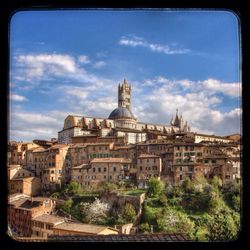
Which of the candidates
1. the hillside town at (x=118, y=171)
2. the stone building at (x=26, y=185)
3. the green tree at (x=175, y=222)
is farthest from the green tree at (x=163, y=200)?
the stone building at (x=26, y=185)

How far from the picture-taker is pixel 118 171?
266cm

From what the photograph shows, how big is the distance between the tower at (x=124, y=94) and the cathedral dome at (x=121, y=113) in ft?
0.15

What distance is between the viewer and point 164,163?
9.32ft

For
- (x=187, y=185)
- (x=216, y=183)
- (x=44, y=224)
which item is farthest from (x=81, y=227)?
(x=216, y=183)

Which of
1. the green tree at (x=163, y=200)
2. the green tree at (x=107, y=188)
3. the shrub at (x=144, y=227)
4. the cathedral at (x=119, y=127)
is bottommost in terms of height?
the shrub at (x=144, y=227)

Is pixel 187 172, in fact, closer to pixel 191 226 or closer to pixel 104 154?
pixel 191 226

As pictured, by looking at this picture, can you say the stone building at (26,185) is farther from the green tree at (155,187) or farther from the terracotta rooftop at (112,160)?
the green tree at (155,187)

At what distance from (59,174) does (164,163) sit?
33.7 inches

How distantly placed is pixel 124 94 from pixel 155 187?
32.0 inches

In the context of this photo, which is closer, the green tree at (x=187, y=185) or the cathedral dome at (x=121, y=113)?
the cathedral dome at (x=121, y=113)

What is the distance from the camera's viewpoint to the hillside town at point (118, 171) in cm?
243

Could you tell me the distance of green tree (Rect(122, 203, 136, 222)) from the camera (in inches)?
99.7

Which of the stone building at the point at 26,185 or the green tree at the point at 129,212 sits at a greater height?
the stone building at the point at 26,185
